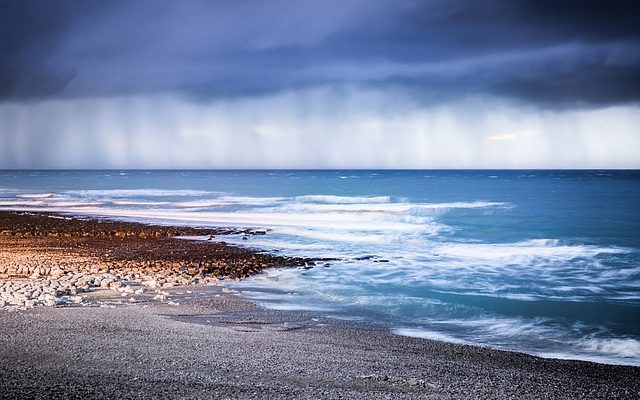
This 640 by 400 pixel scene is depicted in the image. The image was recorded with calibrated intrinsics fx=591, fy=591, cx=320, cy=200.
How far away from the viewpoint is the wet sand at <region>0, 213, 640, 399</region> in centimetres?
586

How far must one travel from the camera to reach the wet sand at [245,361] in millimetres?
5859

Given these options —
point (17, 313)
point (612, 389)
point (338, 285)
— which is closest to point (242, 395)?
point (612, 389)

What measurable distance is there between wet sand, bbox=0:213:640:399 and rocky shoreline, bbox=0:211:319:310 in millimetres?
1038

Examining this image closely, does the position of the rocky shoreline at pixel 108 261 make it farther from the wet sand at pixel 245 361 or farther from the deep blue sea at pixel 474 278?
the deep blue sea at pixel 474 278

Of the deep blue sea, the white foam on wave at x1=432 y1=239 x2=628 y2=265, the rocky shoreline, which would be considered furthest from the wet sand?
the white foam on wave at x1=432 y1=239 x2=628 y2=265

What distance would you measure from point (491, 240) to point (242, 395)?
22.0 meters

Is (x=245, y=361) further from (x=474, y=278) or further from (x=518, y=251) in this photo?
(x=518, y=251)

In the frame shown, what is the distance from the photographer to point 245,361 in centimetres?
692

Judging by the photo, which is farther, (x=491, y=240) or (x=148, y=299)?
(x=491, y=240)

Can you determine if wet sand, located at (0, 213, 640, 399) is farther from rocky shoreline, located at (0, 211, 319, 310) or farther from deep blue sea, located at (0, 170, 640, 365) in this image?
deep blue sea, located at (0, 170, 640, 365)

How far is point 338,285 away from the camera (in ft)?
47.3

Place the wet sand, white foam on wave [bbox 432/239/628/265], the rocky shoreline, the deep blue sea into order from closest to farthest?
1. the wet sand
2. the deep blue sea
3. the rocky shoreline
4. white foam on wave [bbox 432/239/628/265]

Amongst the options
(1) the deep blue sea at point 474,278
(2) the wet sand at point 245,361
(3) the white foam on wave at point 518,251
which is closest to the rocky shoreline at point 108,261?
(2) the wet sand at point 245,361

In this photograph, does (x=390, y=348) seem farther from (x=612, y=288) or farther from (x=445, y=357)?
(x=612, y=288)
